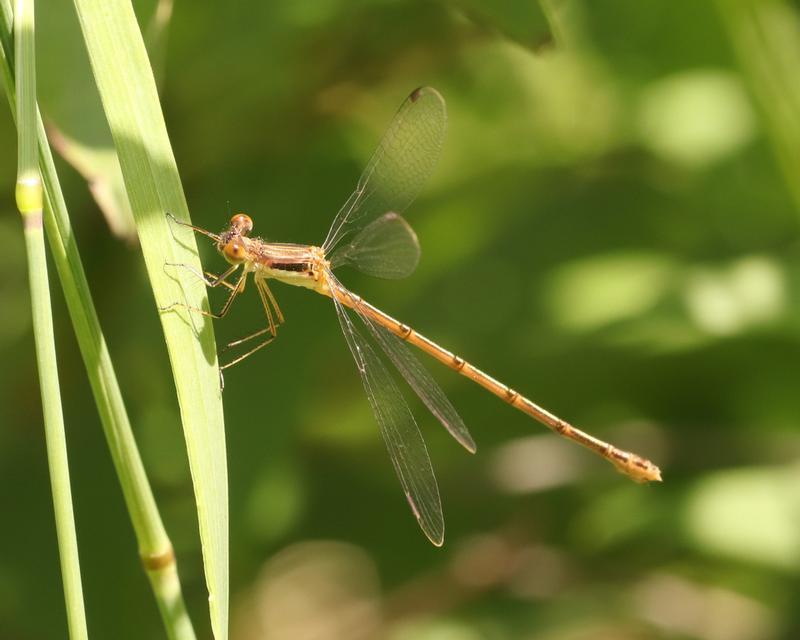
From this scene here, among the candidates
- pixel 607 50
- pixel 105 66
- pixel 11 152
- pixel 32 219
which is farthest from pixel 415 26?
pixel 32 219

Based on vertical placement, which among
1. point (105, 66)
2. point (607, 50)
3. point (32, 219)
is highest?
point (607, 50)

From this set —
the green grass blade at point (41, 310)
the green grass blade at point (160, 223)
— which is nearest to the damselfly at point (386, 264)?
the green grass blade at point (160, 223)

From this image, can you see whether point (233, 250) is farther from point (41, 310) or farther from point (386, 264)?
point (41, 310)

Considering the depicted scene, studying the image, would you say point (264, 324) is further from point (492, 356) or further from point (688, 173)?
point (688, 173)

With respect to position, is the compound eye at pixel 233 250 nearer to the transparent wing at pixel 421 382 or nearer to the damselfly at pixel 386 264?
the damselfly at pixel 386 264

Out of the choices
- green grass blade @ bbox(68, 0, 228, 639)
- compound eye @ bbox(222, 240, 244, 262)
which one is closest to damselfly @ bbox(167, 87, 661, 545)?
compound eye @ bbox(222, 240, 244, 262)

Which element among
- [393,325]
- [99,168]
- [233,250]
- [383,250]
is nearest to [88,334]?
[99,168]
